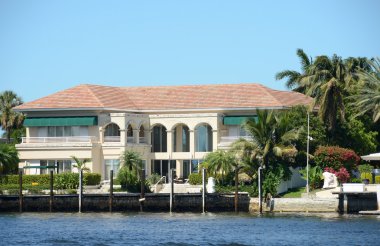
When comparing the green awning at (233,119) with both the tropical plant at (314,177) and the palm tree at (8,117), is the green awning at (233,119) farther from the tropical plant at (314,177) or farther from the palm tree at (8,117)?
the palm tree at (8,117)

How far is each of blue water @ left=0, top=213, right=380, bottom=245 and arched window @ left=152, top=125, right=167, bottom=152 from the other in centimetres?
2011

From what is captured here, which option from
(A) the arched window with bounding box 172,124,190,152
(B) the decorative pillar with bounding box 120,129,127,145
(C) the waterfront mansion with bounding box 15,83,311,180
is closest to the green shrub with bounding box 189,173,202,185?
(C) the waterfront mansion with bounding box 15,83,311,180

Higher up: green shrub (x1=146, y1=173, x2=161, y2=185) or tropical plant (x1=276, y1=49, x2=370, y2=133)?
tropical plant (x1=276, y1=49, x2=370, y2=133)

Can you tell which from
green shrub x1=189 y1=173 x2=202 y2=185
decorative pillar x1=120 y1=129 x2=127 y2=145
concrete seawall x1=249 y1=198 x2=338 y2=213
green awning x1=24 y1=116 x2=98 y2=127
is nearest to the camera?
concrete seawall x1=249 y1=198 x2=338 y2=213

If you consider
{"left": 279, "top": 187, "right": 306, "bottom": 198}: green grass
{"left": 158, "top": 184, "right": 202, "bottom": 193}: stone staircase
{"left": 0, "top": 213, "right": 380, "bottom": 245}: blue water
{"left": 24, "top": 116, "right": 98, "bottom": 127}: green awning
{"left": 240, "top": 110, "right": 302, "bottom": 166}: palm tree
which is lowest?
{"left": 0, "top": 213, "right": 380, "bottom": 245}: blue water

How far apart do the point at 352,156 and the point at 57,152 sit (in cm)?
2672

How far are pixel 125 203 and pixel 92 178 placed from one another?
10.4 m

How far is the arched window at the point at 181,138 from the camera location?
102562 mm

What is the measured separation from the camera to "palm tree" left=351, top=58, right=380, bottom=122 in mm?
94250

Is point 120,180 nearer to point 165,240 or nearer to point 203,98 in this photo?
point 203,98

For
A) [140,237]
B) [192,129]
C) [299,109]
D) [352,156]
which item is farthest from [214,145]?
[140,237]

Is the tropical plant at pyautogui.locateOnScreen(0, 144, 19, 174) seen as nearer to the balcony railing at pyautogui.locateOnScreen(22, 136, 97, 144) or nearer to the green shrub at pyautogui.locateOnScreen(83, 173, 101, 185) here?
the balcony railing at pyautogui.locateOnScreen(22, 136, 97, 144)

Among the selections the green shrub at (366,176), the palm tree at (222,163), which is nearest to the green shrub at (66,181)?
the palm tree at (222,163)

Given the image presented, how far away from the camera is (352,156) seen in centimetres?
8981
